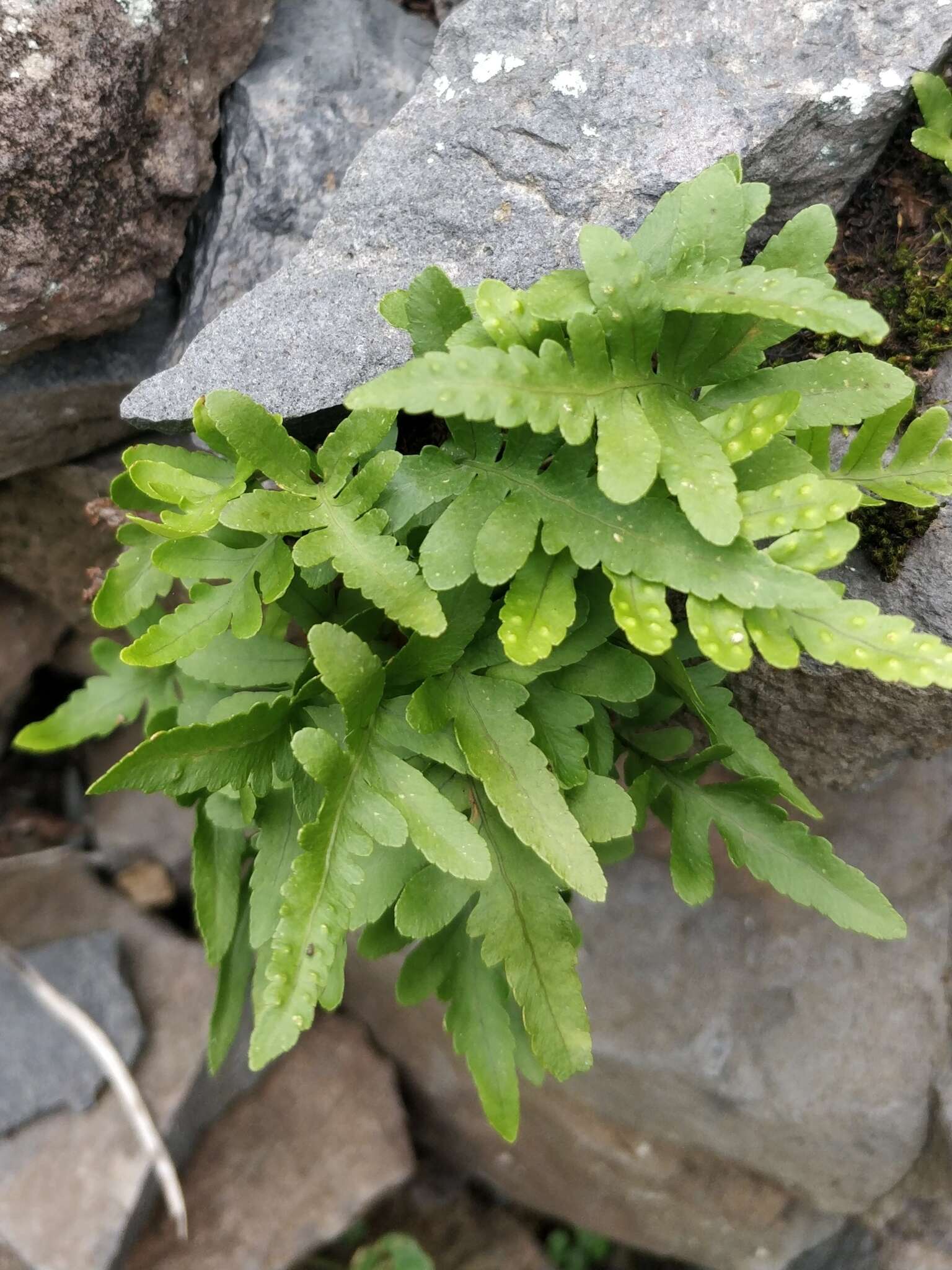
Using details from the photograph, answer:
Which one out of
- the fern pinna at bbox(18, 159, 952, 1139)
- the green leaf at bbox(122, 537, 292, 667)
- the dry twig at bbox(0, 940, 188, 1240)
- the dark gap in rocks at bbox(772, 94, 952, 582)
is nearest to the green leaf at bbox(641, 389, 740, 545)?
the fern pinna at bbox(18, 159, 952, 1139)

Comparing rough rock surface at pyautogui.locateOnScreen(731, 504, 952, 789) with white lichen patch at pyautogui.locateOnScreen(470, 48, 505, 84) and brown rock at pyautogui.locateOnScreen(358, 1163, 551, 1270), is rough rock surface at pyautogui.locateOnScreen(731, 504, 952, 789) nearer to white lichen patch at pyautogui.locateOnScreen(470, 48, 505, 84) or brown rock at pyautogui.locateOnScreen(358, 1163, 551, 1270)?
white lichen patch at pyautogui.locateOnScreen(470, 48, 505, 84)

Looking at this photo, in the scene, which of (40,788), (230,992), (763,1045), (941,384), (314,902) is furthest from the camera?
(40,788)

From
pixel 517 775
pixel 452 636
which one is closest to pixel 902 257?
pixel 452 636

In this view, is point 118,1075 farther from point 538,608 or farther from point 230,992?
point 538,608

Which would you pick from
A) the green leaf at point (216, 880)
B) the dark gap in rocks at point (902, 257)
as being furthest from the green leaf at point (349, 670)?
the dark gap in rocks at point (902, 257)

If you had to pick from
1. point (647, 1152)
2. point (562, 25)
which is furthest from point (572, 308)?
point (647, 1152)

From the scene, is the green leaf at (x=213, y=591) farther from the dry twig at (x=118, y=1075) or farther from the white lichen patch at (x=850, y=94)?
the dry twig at (x=118, y=1075)

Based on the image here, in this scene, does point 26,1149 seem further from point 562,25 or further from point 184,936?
point 562,25
